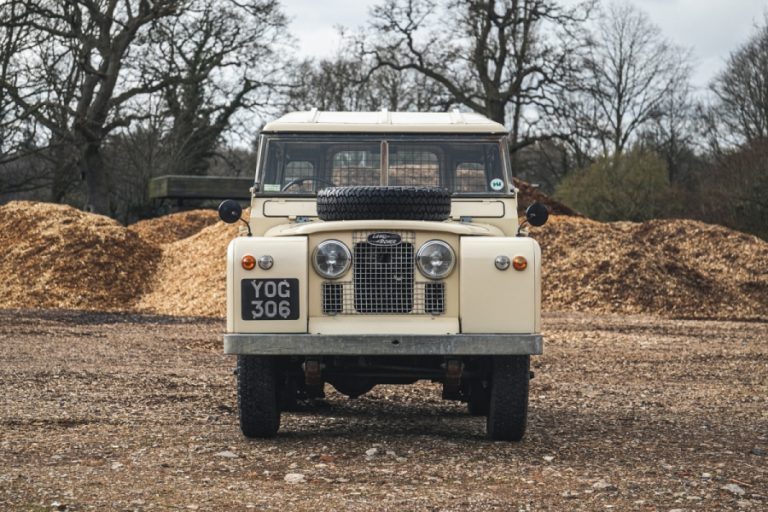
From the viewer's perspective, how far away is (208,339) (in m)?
16.2

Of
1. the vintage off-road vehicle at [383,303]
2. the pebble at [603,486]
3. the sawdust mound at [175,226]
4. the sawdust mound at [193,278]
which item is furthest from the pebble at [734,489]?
the sawdust mound at [175,226]

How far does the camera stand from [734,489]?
614 cm

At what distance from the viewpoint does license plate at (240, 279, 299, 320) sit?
23.6ft

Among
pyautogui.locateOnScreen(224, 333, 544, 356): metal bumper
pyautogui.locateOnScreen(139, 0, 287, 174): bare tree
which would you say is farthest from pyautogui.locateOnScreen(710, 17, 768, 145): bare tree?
pyautogui.locateOnScreen(224, 333, 544, 356): metal bumper

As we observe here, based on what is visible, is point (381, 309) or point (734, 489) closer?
point (734, 489)

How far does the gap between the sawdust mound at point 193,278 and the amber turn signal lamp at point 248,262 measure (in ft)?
45.1

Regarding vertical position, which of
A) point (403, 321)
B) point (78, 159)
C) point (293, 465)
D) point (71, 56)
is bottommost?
point (293, 465)

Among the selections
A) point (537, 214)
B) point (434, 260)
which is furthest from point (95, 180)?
point (434, 260)

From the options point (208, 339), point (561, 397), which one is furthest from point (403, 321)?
point (208, 339)

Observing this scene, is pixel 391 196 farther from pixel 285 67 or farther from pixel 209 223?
pixel 285 67

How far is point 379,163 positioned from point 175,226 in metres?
21.2

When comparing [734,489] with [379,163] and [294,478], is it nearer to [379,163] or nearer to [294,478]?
[294,478]

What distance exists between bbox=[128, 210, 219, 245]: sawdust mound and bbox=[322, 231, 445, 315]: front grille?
20.6 m

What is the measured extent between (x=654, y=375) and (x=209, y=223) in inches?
757
